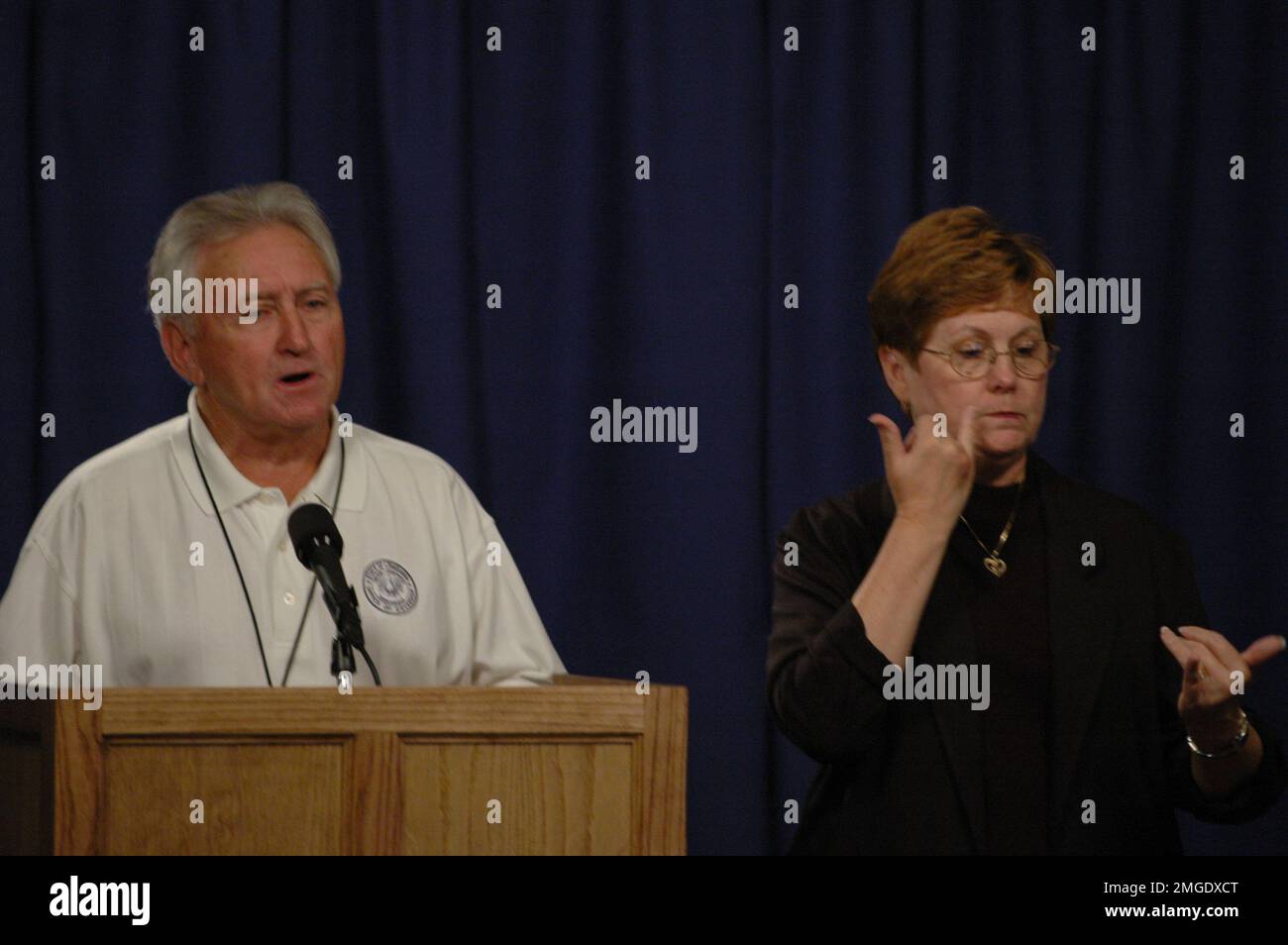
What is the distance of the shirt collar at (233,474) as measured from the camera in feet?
8.96

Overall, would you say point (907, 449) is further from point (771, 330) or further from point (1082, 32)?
point (1082, 32)

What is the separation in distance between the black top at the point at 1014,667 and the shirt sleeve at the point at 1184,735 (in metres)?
0.22

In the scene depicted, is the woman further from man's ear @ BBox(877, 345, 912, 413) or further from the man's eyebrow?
the man's eyebrow

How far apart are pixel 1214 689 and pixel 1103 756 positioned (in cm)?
22

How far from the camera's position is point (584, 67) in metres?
3.58

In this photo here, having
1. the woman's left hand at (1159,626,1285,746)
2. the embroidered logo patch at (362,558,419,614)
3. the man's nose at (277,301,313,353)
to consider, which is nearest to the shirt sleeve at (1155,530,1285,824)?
the woman's left hand at (1159,626,1285,746)

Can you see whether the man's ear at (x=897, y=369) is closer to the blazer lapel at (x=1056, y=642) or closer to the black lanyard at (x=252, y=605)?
the blazer lapel at (x=1056, y=642)

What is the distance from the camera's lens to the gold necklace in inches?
104

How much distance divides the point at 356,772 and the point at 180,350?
1.25 metres

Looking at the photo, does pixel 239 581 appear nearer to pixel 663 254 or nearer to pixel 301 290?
pixel 301 290

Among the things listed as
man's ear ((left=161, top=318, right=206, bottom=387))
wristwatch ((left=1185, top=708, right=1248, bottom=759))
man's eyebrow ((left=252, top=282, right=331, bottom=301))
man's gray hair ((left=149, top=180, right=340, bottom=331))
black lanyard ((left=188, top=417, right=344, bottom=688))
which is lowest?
wristwatch ((left=1185, top=708, right=1248, bottom=759))

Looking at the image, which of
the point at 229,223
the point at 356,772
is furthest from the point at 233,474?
the point at 356,772

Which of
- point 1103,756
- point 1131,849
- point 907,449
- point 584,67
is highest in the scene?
point 584,67
